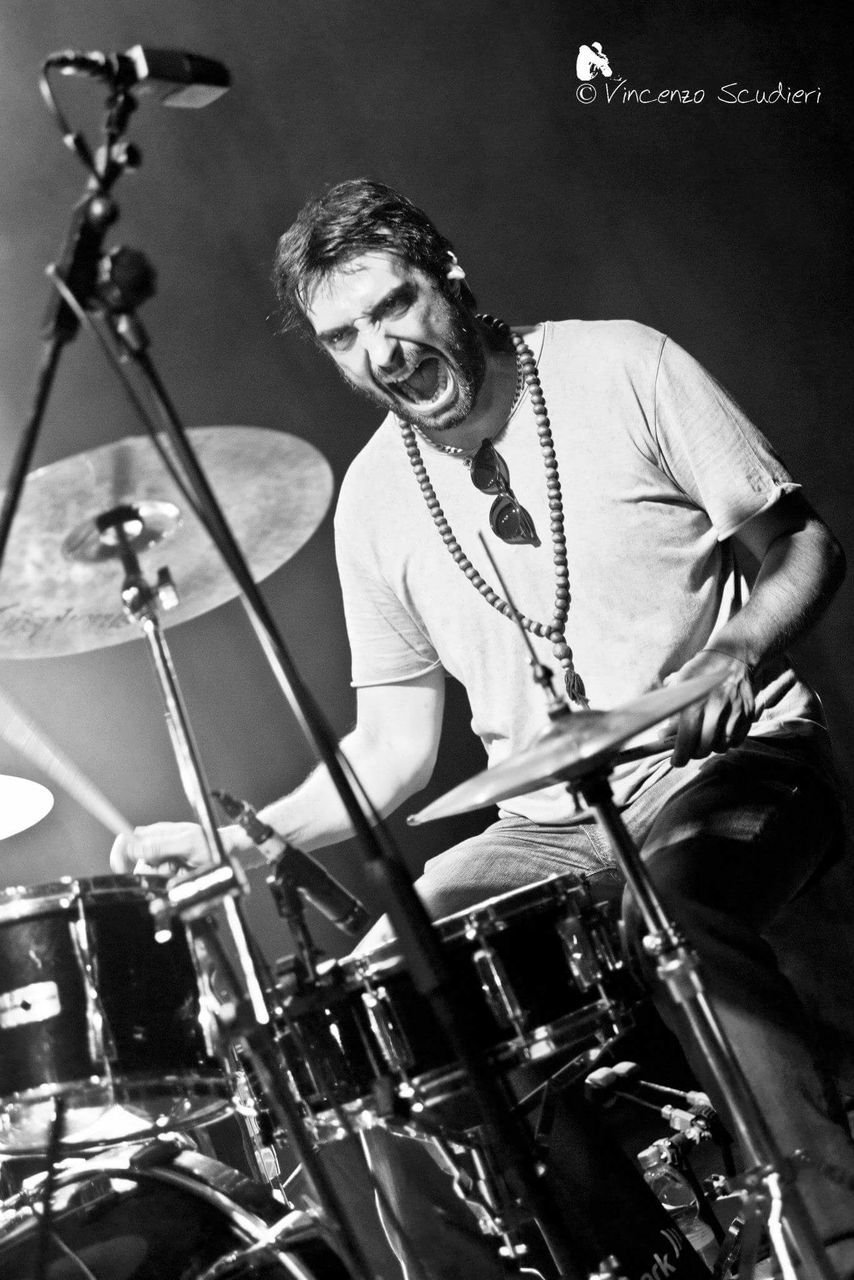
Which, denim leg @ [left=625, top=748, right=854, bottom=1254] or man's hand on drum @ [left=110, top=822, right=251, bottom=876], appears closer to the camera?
denim leg @ [left=625, top=748, right=854, bottom=1254]

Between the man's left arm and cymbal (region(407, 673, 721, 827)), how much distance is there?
0.41 feet

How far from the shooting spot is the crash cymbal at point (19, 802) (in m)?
2.20

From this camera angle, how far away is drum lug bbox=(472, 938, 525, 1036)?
1.54 metres

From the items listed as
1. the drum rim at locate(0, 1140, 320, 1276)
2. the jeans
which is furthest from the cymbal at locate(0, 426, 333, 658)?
the drum rim at locate(0, 1140, 320, 1276)

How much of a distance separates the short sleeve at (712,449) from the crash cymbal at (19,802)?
1.25 metres

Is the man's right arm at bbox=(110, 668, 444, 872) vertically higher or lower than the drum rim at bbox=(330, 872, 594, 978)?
higher

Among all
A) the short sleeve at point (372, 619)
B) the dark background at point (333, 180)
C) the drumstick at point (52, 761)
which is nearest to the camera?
the drumstick at point (52, 761)

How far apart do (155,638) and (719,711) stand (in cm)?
70

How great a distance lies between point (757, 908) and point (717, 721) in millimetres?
287

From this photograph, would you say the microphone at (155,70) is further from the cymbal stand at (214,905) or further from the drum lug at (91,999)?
the drum lug at (91,999)

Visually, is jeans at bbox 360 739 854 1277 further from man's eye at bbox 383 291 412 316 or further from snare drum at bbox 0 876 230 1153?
man's eye at bbox 383 291 412 316

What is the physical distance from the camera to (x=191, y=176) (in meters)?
3.09

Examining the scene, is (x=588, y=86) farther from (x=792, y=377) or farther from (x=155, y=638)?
(x=155, y=638)
